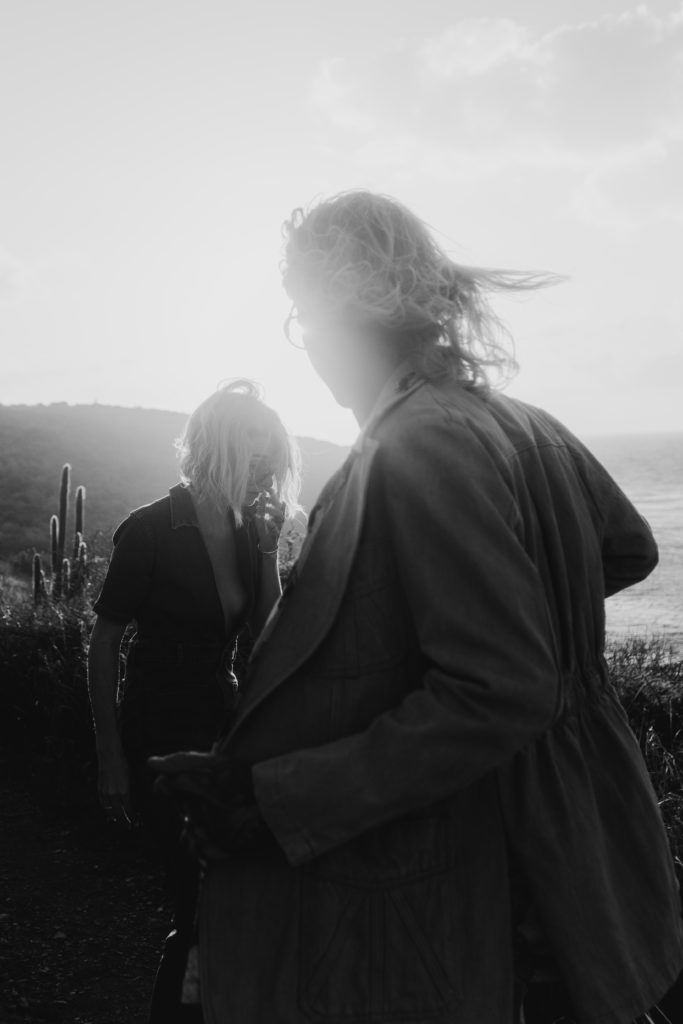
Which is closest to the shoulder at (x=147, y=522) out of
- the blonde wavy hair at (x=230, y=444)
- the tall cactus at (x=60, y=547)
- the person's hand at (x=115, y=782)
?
the blonde wavy hair at (x=230, y=444)

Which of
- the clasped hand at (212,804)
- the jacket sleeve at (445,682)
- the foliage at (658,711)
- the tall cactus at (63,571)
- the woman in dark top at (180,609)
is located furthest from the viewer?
the tall cactus at (63,571)

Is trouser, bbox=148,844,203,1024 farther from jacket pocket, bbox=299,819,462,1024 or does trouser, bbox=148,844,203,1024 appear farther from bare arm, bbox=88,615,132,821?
bare arm, bbox=88,615,132,821

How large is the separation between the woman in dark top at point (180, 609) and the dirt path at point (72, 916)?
107 centimetres

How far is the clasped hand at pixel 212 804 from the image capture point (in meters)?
1.54

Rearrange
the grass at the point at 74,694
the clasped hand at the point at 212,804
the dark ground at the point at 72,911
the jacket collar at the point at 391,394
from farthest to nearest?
the grass at the point at 74,694, the dark ground at the point at 72,911, the jacket collar at the point at 391,394, the clasped hand at the point at 212,804

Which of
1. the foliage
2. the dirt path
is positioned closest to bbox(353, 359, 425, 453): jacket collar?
the foliage

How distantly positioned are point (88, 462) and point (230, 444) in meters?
44.4

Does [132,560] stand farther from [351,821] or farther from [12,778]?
[12,778]

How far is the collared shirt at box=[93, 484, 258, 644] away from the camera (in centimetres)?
329

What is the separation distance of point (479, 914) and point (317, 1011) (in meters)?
0.30

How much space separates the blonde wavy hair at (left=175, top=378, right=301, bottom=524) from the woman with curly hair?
1.72 metres

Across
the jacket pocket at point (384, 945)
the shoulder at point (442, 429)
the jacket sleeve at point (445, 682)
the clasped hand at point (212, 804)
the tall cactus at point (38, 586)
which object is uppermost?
the shoulder at point (442, 429)

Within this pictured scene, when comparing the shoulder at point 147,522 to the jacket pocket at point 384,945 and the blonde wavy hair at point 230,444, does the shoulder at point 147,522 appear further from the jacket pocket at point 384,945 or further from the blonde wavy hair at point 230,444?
the jacket pocket at point 384,945

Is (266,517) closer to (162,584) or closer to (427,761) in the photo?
(162,584)
